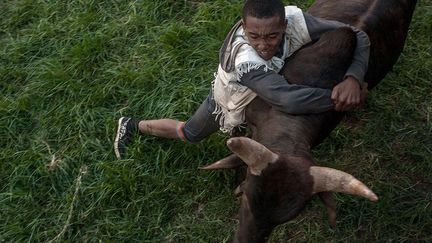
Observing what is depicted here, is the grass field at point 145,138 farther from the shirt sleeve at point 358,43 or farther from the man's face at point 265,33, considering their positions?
the man's face at point 265,33

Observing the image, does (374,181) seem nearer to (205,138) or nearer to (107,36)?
(205,138)

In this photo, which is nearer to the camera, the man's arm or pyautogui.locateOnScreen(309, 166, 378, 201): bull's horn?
pyautogui.locateOnScreen(309, 166, 378, 201): bull's horn

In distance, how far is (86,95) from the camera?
6336 mm

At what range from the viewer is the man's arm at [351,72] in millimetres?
4281

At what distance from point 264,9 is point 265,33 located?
0.15 metres

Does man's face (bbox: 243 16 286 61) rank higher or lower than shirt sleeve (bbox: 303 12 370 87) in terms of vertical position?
higher

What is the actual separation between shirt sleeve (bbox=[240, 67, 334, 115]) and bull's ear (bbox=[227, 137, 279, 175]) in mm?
450

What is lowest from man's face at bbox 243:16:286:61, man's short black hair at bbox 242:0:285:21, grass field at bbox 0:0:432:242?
grass field at bbox 0:0:432:242

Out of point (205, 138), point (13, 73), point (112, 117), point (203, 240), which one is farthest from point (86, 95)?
point (203, 240)

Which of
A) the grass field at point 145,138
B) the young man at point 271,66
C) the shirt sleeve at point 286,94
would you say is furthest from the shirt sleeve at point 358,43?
the grass field at point 145,138

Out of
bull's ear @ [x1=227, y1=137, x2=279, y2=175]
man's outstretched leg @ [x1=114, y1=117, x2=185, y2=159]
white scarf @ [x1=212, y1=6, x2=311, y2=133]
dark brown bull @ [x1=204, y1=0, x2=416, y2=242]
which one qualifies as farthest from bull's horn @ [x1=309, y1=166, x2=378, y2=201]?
man's outstretched leg @ [x1=114, y1=117, x2=185, y2=159]

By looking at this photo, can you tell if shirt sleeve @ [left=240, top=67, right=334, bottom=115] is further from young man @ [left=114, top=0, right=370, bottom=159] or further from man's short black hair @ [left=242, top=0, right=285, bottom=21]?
man's short black hair @ [left=242, top=0, right=285, bottom=21]

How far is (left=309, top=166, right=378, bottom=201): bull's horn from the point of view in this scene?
374cm

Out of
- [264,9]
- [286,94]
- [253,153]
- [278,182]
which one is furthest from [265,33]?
[278,182]
